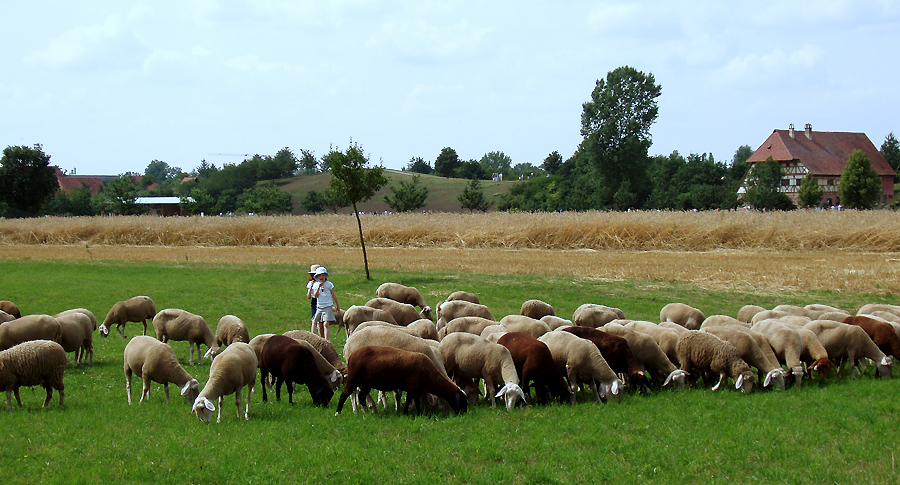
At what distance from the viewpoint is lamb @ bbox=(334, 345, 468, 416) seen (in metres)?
9.17

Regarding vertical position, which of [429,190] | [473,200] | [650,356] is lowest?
[650,356]

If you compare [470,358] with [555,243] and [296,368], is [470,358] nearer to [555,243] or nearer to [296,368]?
[296,368]

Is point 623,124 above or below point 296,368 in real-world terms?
above

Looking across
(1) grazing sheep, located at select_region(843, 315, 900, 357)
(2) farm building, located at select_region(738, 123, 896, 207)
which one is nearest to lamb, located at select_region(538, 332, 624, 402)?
(1) grazing sheep, located at select_region(843, 315, 900, 357)

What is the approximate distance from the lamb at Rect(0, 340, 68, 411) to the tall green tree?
6947cm

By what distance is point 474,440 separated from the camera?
7.88 m

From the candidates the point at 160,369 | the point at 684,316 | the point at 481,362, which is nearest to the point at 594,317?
the point at 684,316

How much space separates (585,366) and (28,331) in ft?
32.4

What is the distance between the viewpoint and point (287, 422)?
28.9ft

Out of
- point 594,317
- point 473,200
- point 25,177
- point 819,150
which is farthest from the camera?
point 819,150

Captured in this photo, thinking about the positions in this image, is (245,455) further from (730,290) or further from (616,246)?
(616,246)

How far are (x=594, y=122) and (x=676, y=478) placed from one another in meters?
72.8

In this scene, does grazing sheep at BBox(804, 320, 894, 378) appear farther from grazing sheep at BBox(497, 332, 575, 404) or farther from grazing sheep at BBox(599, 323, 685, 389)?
grazing sheep at BBox(497, 332, 575, 404)

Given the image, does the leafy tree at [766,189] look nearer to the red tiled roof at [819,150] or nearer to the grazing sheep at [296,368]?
the red tiled roof at [819,150]
